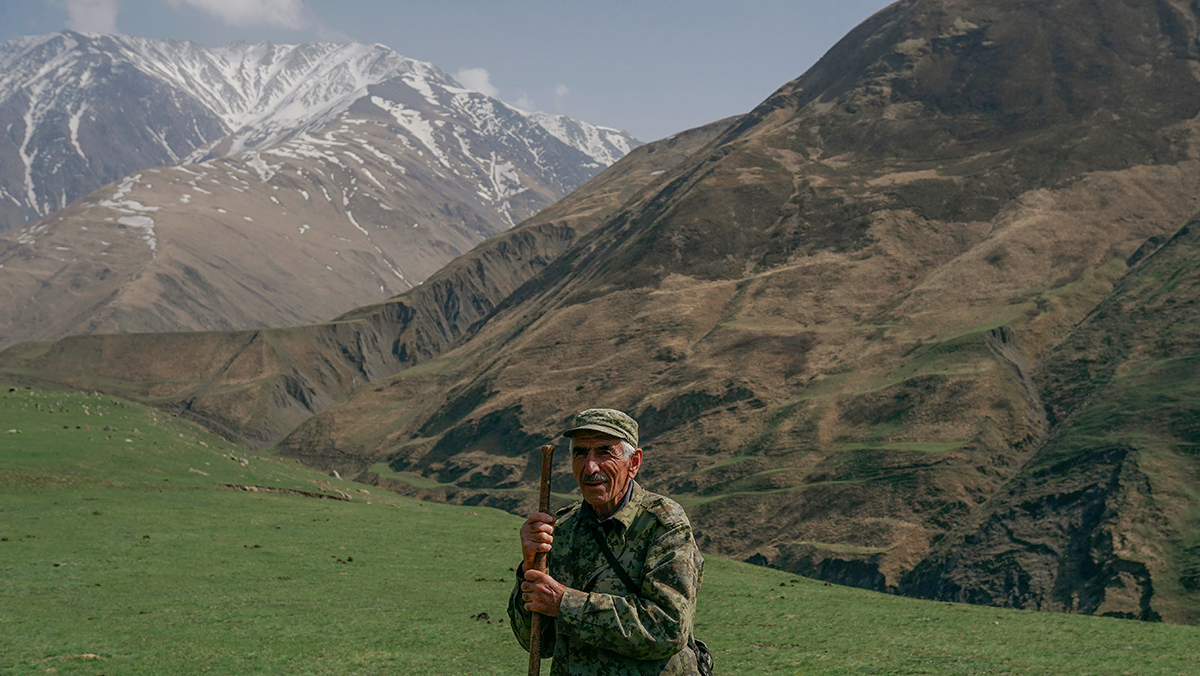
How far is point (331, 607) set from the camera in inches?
798

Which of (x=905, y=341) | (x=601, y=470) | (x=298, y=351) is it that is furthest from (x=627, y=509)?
(x=298, y=351)

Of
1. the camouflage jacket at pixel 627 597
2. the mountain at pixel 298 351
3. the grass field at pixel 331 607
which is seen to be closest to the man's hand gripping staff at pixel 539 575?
the camouflage jacket at pixel 627 597

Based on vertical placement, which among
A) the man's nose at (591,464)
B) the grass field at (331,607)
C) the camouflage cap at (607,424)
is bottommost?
the grass field at (331,607)

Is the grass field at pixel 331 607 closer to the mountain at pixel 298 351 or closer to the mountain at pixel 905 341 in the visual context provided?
the mountain at pixel 905 341

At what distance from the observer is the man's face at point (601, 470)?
19.7ft

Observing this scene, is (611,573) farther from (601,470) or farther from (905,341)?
(905,341)

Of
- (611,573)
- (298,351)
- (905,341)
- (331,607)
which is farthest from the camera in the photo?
(298,351)

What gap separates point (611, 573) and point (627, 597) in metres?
0.29

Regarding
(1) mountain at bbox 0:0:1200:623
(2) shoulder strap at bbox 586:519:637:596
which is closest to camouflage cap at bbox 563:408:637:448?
(2) shoulder strap at bbox 586:519:637:596

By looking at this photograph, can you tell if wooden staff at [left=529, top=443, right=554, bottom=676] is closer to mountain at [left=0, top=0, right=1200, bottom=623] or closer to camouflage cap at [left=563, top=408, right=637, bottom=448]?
camouflage cap at [left=563, top=408, right=637, bottom=448]

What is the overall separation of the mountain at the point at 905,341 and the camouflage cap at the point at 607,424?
31.6m

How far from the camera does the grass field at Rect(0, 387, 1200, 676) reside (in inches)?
622

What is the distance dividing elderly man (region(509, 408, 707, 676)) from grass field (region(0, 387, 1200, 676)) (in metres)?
7.65

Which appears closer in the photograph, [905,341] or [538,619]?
[538,619]
